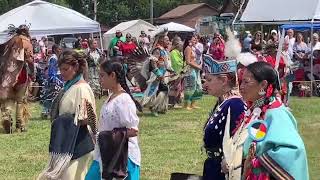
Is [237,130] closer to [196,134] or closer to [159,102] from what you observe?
[196,134]

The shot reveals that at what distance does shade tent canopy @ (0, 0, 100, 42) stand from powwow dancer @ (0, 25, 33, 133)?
8.25m

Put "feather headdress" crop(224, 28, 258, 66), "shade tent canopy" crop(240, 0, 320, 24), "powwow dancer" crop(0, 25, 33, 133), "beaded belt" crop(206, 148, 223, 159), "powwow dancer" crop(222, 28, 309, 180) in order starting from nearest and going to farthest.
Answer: "powwow dancer" crop(222, 28, 309, 180)
"feather headdress" crop(224, 28, 258, 66)
"beaded belt" crop(206, 148, 223, 159)
"powwow dancer" crop(0, 25, 33, 133)
"shade tent canopy" crop(240, 0, 320, 24)

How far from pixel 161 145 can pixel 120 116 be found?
15.0 feet

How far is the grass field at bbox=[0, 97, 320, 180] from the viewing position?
318 inches

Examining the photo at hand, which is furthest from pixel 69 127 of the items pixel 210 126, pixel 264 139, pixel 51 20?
pixel 51 20

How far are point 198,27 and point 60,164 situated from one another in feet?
83.3

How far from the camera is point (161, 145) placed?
966 centimetres

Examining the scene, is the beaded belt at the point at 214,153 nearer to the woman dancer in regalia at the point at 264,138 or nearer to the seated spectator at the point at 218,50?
the woman dancer in regalia at the point at 264,138

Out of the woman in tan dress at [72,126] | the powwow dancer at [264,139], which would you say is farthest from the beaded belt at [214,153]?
the woman in tan dress at [72,126]

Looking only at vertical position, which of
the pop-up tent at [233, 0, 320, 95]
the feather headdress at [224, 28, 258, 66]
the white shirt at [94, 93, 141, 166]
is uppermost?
the feather headdress at [224, 28, 258, 66]

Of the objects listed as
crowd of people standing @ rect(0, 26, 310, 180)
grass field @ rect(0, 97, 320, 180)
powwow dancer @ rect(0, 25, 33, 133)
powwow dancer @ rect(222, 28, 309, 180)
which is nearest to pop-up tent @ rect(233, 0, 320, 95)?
grass field @ rect(0, 97, 320, 180)

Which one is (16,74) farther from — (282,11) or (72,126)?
(282,11)

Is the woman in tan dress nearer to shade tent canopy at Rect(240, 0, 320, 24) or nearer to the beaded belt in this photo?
the beaded belt

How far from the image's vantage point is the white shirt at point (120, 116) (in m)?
5.12
